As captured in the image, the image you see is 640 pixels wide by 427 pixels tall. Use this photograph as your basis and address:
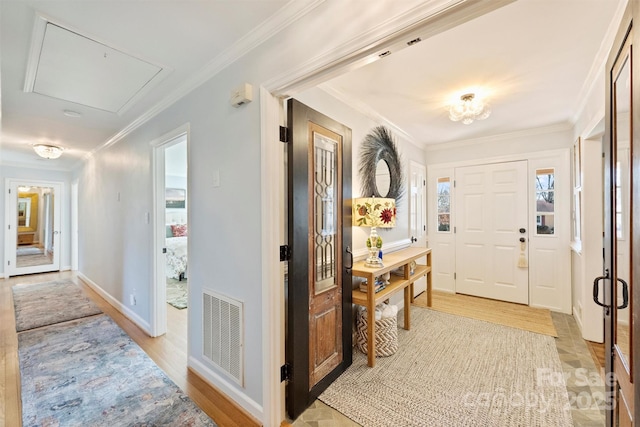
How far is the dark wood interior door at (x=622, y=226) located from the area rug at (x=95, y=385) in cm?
204

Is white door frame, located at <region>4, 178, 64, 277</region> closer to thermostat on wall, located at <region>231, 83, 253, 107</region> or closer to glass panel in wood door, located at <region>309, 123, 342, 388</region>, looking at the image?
thermostat on wall, located at <region>231, 83, 253, 107</region>

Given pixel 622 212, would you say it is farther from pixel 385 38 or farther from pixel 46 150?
pixel 46 150

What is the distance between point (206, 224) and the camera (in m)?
2.13

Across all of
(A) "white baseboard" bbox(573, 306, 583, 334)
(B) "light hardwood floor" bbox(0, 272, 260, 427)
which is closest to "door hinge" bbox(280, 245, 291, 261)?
(B) "light hardwood floor" bbox(0, 272, 260, 427)

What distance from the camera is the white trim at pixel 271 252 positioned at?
5.31ft

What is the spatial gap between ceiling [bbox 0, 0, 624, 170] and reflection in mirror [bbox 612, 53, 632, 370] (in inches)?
35.8

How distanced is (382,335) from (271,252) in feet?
4.83

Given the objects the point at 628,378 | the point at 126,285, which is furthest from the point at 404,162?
the point at 126,285

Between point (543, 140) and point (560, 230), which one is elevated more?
point (543, 140)

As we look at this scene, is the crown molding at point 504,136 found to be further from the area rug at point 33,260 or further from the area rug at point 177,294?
the area rug at point 33,260

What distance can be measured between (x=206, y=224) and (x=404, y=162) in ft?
9.24

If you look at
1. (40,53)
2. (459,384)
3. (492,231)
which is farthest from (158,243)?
(492,231)

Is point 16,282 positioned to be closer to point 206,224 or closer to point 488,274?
point 206,224

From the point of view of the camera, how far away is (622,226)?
95 centimetres
